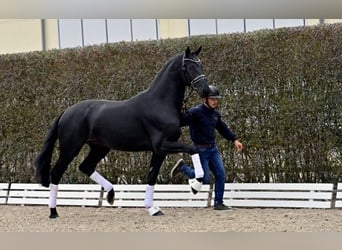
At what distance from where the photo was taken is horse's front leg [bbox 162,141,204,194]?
4.96 meters

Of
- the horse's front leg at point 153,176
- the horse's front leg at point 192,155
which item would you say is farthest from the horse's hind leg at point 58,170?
the horse's front leg at point 192,155

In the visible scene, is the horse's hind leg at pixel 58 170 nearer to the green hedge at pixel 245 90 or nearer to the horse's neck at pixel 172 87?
the horse's neck at pixel 172 87

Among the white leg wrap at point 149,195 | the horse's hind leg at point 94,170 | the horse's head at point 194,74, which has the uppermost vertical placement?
the horse's head at point 194,74

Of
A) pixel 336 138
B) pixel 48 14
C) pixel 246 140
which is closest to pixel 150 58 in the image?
pixel 246 140

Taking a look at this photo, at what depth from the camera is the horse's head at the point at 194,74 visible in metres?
4.98

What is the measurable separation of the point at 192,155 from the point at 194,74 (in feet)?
2.86

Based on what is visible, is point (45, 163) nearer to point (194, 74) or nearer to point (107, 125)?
point (107, 125)

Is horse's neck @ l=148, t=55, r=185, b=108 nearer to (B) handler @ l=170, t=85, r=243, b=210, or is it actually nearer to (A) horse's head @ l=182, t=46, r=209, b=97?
(A) horse's head @ l=182, t=46, r=209, b=97

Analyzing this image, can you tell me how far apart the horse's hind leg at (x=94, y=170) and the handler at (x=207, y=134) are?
0.82 metres

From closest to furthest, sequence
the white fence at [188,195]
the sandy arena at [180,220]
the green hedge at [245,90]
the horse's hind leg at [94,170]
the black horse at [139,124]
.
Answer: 1. the sandy arena at [180,220]
2. the black horse at [139,124]
3. the horse's hind leg at [94,170]
4. the white fence at [188,195]
5. the green hedge at [245,90]

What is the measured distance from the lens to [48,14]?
1.79m

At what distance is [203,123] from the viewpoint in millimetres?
5625

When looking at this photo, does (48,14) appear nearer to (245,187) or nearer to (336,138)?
(245,187)

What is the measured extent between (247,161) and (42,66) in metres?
3.84
